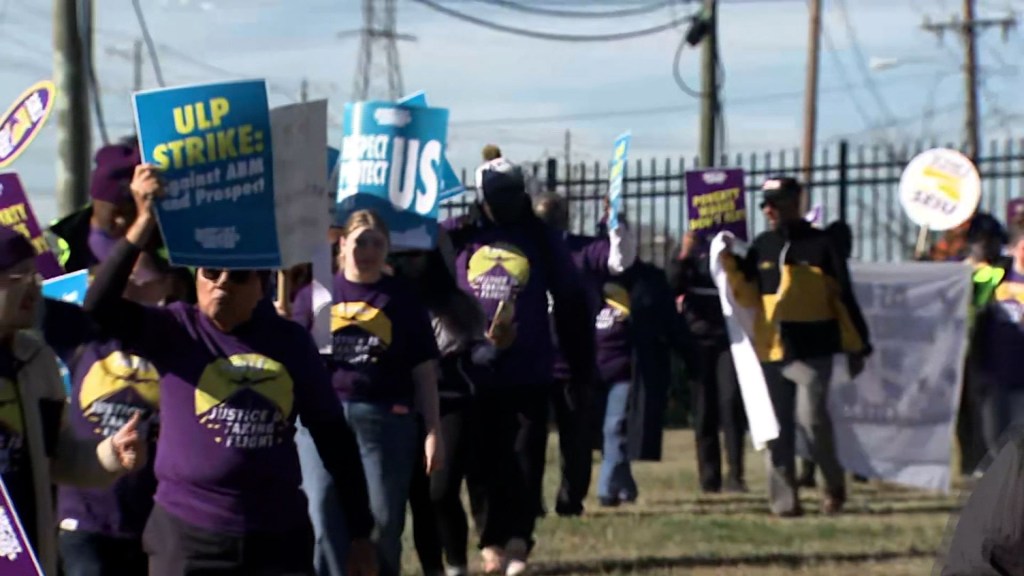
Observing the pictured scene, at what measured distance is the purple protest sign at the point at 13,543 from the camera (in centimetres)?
477

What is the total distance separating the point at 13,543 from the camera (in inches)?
188

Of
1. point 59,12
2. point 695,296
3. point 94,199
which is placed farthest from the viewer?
point 695,296

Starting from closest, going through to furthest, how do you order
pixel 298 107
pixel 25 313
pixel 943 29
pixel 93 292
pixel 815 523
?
pixel 25 313 < pixel 93 292 < pixel 298 107 < pixel 815 523 < pixel 943 29

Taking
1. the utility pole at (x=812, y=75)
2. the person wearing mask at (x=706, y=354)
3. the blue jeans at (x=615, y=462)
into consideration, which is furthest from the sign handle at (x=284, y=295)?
the utility pole at (x=812, y=75)

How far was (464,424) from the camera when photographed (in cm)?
970

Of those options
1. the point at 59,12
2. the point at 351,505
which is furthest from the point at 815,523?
the point at 351,505

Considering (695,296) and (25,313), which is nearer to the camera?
(25,313)

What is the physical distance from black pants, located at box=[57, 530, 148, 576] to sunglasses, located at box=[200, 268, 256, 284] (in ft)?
3.45

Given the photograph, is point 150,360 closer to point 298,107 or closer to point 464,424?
point 298,107

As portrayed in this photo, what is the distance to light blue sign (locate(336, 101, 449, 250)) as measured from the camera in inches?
351

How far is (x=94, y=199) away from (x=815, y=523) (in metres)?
6.44

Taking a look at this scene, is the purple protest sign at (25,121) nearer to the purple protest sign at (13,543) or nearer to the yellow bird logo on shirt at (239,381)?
the yellow bird logo on shirt at (239,381)

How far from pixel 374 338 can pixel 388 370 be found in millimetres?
141

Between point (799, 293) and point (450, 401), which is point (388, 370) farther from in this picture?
point (799, 293)
